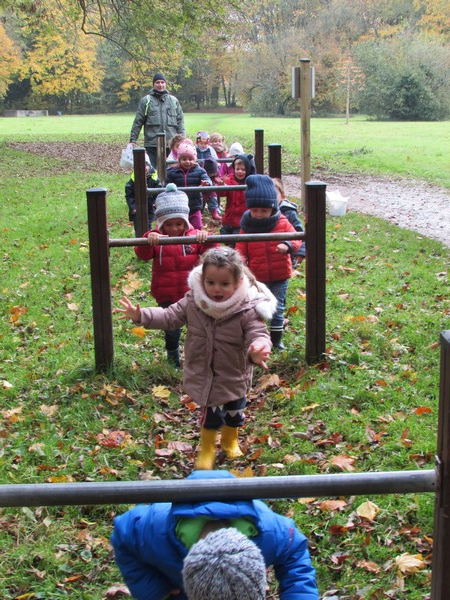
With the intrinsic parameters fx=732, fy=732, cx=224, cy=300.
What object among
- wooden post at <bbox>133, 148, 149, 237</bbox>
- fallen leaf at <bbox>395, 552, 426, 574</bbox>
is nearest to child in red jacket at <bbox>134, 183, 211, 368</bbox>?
fallen leaf at <bbox>395, 552, 426, 574</bbox>

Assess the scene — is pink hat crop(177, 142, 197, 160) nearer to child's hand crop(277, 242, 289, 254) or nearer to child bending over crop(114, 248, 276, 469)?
child's hand crop(277, 242, 289, 254)

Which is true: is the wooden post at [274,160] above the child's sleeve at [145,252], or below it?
above

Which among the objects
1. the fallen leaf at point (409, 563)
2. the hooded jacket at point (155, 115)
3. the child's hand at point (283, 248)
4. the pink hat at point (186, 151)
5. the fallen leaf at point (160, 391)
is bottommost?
the fallen leaf at point (409, 563)

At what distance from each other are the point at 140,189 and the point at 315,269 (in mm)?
3966

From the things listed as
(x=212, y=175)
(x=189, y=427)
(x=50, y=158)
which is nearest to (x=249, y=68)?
(x=50, y=158)

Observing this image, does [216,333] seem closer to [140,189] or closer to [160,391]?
[160,391]

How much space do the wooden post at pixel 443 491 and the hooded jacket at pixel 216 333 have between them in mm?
2293

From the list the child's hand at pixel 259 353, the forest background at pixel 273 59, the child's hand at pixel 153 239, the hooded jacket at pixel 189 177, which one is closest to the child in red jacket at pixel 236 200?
the hooded jacket at pixel 189 177

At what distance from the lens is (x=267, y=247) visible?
6031 mm

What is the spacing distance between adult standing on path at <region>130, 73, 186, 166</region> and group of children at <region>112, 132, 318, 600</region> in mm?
3134

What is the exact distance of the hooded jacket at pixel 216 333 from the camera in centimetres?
408

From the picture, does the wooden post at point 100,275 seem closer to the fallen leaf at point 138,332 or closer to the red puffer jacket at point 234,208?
the fallen leaf at point 138,332

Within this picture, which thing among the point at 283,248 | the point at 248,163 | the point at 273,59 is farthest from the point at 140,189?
the point at 273,59

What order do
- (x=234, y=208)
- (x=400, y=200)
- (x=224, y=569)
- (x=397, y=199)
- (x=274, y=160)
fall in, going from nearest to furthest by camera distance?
(x=224, y=569), (x=234, y=208), (x=274, y=160), (x=400, y=200), (x=397, y=199)
